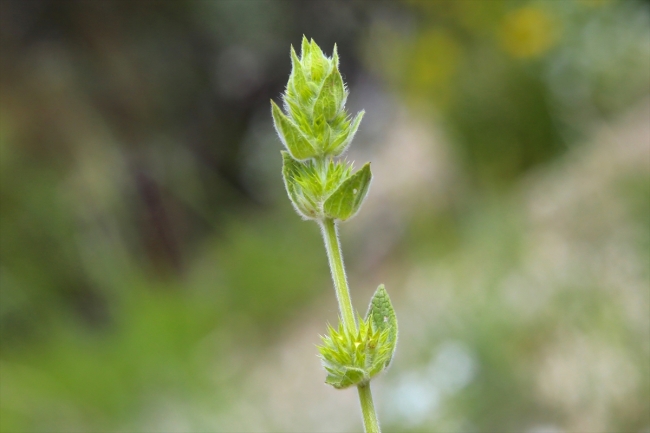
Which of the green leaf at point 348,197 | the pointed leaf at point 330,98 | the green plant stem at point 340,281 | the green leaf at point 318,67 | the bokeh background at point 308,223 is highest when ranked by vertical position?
the bokeh background at point 308,223

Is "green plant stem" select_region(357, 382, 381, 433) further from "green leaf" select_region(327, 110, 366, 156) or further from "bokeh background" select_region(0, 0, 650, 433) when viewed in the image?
"bokeh background" select_region(0, 0, 650, 433)

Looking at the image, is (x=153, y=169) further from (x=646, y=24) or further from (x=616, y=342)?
(x=616, y=342)

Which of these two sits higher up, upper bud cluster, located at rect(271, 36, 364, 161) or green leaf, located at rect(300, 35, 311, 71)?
green leaf, located at rect(300, 35, 311, 71)

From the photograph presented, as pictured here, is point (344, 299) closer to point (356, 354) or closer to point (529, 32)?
point (356, 354)

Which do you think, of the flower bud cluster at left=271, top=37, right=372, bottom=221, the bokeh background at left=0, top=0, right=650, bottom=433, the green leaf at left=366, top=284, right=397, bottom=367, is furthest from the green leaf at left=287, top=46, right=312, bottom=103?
the bokeh background at left=0, top=0, right=650, bottom=433

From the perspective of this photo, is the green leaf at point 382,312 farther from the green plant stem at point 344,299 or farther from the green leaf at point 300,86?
the green leaf at point 300,86

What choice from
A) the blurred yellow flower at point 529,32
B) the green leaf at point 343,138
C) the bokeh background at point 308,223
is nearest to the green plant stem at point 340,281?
the green leaf at point 343,138
